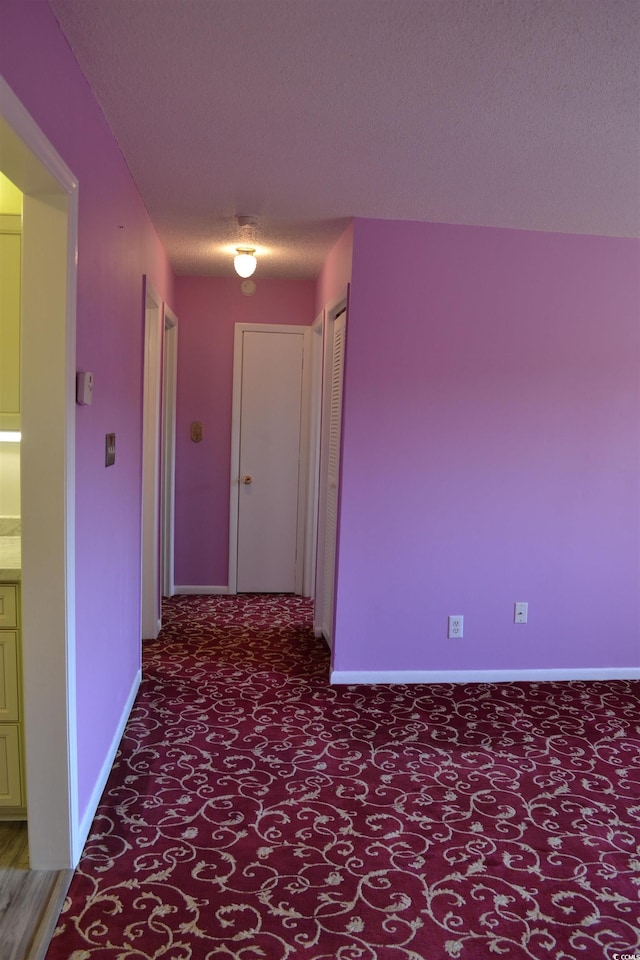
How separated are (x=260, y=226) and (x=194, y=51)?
1806 mm

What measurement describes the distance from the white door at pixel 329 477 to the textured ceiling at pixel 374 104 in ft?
2.94

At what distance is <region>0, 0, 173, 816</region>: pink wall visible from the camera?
5.80 feet

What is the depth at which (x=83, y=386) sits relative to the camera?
7.13ft

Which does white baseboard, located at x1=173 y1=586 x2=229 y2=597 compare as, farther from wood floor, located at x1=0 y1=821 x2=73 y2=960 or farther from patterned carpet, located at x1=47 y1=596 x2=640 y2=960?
wood floor, located at x1=0 y1=821 x2=73 y2=960

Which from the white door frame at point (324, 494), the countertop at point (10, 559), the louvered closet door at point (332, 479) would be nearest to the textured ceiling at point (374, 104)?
the louvered closet door at point (332, 479)

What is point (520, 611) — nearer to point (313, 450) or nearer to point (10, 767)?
point (313, 450)

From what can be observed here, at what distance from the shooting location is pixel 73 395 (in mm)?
2082

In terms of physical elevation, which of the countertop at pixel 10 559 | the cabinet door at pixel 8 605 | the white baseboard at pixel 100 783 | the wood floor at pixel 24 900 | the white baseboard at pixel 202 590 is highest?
the countertop at pixel 10 559

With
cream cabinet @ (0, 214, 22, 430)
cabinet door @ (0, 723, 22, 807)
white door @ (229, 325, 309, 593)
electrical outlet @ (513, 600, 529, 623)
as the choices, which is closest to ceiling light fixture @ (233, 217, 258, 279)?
white door @ (229, 325, 309, 593)

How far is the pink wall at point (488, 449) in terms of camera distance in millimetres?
3674

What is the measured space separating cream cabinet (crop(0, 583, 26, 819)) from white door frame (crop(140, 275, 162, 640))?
1981 mm

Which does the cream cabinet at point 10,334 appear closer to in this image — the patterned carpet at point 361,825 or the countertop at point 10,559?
the countertop at point 10,559

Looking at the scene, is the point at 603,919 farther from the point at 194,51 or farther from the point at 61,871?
the point at 194,51

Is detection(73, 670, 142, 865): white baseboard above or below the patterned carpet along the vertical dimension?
above
